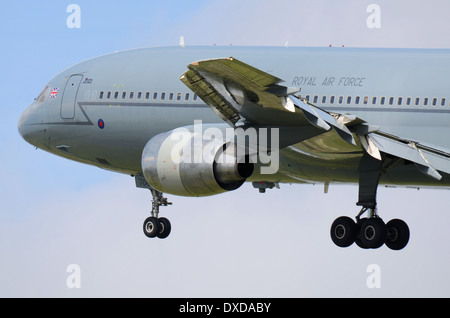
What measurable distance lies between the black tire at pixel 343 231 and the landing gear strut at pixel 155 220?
21.4 feet

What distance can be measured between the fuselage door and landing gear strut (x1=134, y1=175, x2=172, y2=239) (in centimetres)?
286

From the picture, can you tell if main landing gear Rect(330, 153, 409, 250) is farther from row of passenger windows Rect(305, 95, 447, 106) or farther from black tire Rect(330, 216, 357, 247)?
row of passenger windows Rect(305, 95, 447, 106)

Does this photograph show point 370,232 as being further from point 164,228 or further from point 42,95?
point 42,95

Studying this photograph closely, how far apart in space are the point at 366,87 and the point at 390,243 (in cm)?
459

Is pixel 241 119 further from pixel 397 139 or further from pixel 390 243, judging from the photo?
pixel 390 243

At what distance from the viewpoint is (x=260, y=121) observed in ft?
87.8

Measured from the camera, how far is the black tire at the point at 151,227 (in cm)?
3656

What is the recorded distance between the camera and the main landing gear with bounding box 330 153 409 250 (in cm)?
3048

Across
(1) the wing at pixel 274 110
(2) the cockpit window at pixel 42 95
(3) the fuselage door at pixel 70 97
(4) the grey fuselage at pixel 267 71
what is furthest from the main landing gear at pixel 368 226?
(2) the cockpit window at pixel 42 95

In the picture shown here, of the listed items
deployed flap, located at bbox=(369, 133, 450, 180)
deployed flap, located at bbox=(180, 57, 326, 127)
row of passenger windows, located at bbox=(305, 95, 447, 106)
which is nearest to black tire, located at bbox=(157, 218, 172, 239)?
row of passenger windows, located at bbox=(305, 95, 447, 106)

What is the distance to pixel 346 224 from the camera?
31.8 m

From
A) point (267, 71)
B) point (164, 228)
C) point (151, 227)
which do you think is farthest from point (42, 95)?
point (267, 71)

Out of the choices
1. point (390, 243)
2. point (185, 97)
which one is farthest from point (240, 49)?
point (390, 243)

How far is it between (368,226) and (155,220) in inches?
318
